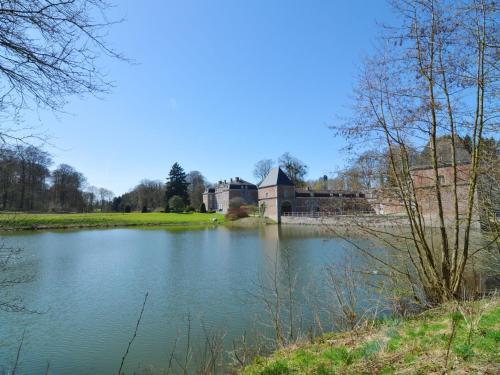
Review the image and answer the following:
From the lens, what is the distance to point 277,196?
42312 mm

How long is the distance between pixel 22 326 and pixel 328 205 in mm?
6494

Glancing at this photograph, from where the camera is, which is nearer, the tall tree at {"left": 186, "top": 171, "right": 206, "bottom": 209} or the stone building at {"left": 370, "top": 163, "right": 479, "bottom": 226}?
the stone building at {"left": 370, "top": 163, "right": 479, "bottom": 226}

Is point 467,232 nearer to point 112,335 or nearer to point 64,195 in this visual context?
point 112,335

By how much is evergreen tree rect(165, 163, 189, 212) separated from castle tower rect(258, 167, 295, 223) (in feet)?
59.9

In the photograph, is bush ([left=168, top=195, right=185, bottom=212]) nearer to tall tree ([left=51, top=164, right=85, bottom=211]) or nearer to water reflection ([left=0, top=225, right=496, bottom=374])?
tall tree ([left=51, top=164, right=85, bottom=211])

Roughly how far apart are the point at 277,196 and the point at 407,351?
3923cm

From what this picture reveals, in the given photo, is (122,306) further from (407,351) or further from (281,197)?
(281,197)

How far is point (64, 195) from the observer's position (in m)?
47.5

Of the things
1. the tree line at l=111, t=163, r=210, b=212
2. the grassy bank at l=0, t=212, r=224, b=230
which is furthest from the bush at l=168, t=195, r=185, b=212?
the grassy bank at l=0, t=212, r=224, b=230

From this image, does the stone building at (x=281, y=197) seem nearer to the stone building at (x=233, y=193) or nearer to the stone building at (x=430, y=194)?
the stone building at (x=233, y=193)

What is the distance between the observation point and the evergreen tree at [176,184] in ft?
188

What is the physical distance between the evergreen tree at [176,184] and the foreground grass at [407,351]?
5398cm

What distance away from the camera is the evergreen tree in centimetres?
5734

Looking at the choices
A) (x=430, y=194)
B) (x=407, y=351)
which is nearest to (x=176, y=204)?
Result: (x=430, y=194)
